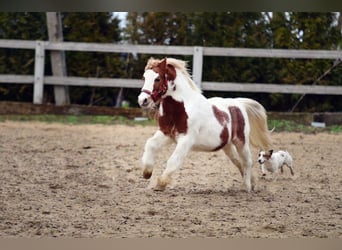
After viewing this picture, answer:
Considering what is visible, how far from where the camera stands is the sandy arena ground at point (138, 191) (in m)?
3.81

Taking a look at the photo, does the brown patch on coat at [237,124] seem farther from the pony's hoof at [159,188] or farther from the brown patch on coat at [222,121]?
the pony's hoof at [159,188]

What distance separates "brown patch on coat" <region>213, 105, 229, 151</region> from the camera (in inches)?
165

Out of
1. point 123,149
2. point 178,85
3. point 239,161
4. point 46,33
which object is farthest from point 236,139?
point 46,33

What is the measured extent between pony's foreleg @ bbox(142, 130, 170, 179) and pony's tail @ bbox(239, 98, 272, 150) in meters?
0.50

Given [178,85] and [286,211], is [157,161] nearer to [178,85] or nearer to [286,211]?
[178,85]

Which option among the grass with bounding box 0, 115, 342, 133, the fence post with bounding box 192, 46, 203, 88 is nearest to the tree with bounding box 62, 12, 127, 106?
the grass with bounding box 0, 115, 342, 133

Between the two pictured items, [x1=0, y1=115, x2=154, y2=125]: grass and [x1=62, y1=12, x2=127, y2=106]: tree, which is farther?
[x1=0, y1=115, x2=154, y2=125]: grass

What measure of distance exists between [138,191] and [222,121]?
1.79 ft

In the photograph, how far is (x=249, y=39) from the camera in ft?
15.1

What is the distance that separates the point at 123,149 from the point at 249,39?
92cm

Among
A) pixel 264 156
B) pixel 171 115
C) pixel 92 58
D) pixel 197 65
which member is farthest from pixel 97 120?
pixel 264 156

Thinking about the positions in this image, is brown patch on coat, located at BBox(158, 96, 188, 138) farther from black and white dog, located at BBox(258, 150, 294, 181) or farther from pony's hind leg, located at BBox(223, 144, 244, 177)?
black and white dog, located at BBox(258, 150, 294, 181)

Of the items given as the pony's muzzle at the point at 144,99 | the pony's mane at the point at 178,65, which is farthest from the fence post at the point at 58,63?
the pony's muzzle at the point at 144,99

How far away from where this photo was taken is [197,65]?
4527 mm
